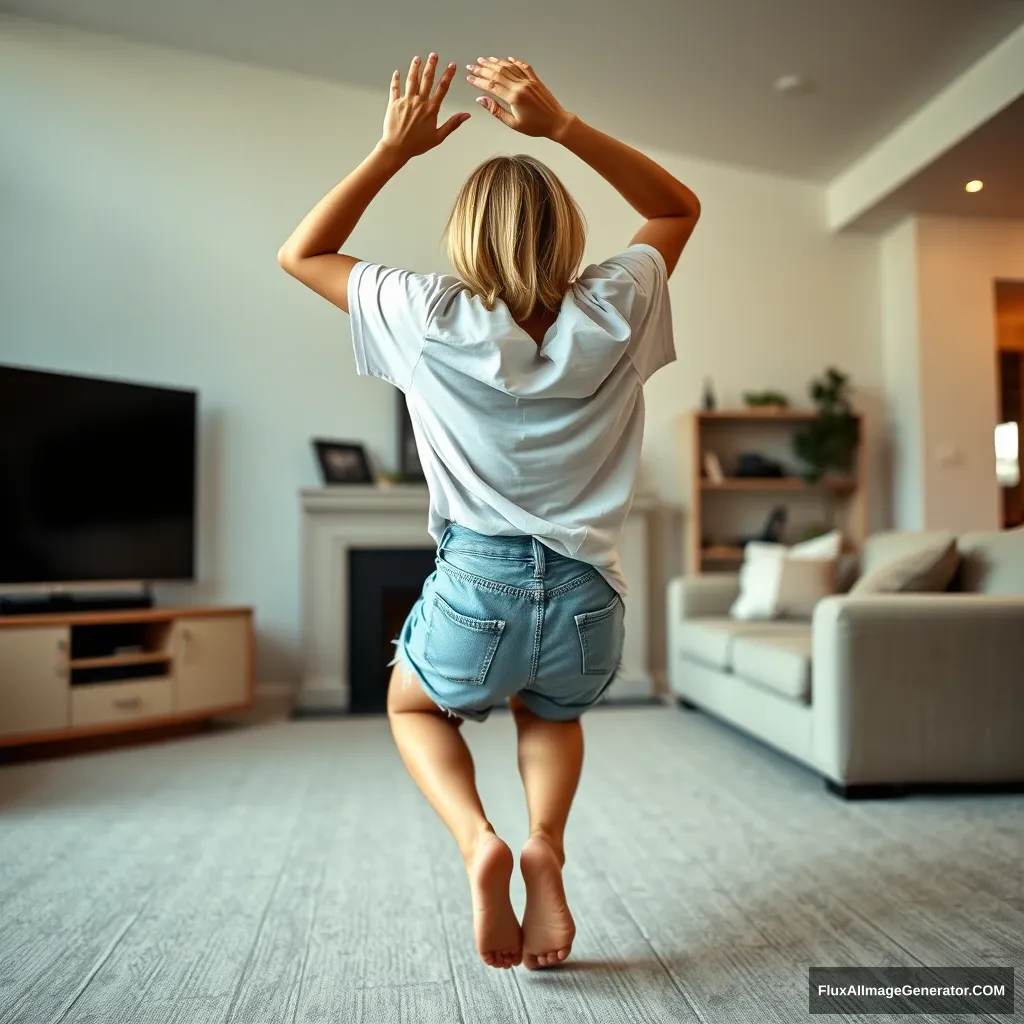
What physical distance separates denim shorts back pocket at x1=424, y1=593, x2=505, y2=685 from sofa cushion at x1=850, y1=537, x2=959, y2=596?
2.19 m

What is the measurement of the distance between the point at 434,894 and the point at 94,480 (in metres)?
2.77

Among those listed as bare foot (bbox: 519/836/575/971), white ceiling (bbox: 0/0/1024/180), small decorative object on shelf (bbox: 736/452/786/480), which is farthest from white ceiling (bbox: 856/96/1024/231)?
bare foot (bbox: 519/836/575/971)

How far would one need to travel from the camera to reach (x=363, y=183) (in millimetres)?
1331

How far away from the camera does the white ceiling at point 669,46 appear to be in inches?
144

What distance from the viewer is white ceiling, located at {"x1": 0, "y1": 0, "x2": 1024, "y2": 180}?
367 centimetres

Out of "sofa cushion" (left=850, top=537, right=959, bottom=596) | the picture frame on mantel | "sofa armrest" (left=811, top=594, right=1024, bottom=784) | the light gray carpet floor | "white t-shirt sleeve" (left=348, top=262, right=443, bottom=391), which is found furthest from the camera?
the picture frame on mantel

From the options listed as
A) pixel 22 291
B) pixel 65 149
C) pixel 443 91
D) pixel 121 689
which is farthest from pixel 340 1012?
pixel 65 149

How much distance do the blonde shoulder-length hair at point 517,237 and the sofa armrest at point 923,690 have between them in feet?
5.71

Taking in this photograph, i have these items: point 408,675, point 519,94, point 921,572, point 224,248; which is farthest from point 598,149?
point 224,248

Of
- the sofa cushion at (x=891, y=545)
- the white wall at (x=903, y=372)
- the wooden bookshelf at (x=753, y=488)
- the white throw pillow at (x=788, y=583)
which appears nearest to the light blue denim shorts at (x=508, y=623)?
the sofa cushion at (x=891, y=545)

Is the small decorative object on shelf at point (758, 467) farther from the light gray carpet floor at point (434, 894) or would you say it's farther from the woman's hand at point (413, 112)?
the woman's hand at point (413, 112)

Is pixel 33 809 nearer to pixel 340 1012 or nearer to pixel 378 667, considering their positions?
pixel 340 1012

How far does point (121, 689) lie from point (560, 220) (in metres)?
3.02

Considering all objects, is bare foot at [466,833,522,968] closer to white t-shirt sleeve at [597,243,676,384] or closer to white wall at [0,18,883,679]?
white t-shirt sleeve at [597,243,676,384]
